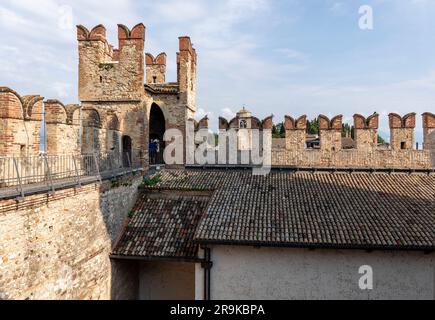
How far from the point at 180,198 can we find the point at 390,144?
830 centimetres

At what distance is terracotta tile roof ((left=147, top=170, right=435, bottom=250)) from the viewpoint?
850 cm

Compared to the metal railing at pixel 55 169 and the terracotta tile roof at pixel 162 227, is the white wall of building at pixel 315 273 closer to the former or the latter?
the terracotta tile roof at pixel 162 227

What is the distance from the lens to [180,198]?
11.7 metres

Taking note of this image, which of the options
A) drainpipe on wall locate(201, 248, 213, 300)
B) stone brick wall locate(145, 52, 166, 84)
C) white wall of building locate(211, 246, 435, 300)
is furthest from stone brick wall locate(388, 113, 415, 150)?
stone brick wall locate(145, 52, 166, 84)

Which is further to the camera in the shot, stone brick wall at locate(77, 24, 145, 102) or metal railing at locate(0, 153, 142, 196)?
stone brick wall at locate(77, 24, 145, 102)

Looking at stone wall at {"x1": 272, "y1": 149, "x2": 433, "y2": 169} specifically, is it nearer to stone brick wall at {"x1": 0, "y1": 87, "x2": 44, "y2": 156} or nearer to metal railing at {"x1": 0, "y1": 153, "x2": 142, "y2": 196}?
metal railing at {"x1": 0, "y1": 153, "x2": 142, "y2": 196}

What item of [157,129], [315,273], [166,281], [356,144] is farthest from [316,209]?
[157,129]

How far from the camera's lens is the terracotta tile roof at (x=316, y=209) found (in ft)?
27.9

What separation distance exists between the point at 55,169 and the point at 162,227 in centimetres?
363

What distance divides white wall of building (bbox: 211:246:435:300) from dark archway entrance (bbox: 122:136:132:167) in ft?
17.7

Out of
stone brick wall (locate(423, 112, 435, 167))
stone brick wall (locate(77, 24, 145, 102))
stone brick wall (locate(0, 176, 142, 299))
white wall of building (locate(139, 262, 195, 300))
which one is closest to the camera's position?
stone brick wall (locate(0, 176, 142, 299))

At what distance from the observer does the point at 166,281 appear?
38.4 feet
